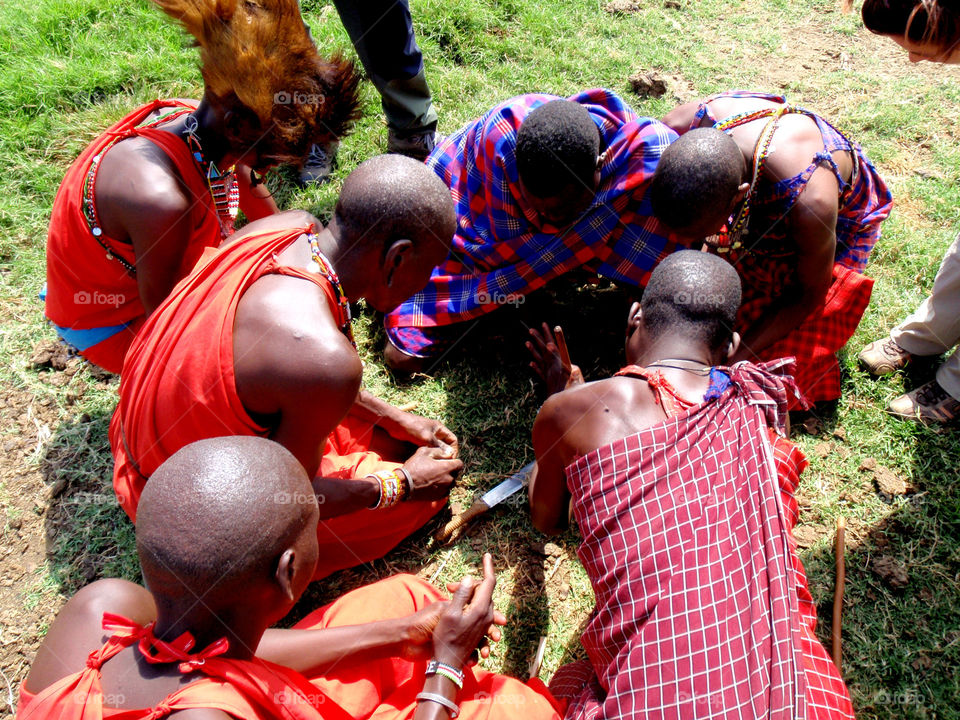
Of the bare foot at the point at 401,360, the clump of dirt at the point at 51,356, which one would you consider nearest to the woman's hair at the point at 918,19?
the bare foot at the point at 401,360

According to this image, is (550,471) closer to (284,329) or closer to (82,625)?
(284,329)

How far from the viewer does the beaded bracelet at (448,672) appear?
209cm

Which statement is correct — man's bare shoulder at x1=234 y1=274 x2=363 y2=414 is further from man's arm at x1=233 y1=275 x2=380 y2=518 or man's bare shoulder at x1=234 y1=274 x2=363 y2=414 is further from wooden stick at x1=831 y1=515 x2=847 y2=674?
wooden stick at x1=831 y1=515 x2=847 y2=674

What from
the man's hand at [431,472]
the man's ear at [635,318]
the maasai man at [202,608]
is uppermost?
the man's ear at [635,318]

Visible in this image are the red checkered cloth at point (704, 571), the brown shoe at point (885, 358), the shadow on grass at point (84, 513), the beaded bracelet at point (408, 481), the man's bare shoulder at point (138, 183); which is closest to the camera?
the red checkered cloth at point (704, 571)

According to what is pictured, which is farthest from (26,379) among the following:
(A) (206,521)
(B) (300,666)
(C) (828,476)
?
(C) (828,476)

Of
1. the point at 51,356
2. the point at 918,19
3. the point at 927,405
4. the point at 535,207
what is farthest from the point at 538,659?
the point at 51,356

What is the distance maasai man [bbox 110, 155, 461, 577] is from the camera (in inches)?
83.9

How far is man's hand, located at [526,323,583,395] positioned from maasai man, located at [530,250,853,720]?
2.58 ft

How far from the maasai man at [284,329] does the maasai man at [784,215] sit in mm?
1137

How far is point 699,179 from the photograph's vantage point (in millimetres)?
2803

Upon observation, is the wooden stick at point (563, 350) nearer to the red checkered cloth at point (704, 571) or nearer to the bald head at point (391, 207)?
the bald head at point (391, 207)

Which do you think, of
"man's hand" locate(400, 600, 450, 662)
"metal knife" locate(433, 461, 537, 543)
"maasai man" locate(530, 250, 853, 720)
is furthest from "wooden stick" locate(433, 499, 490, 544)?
"maasai man" locate(530, 250, 853, 720)

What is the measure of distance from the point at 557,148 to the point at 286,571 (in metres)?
2.14
